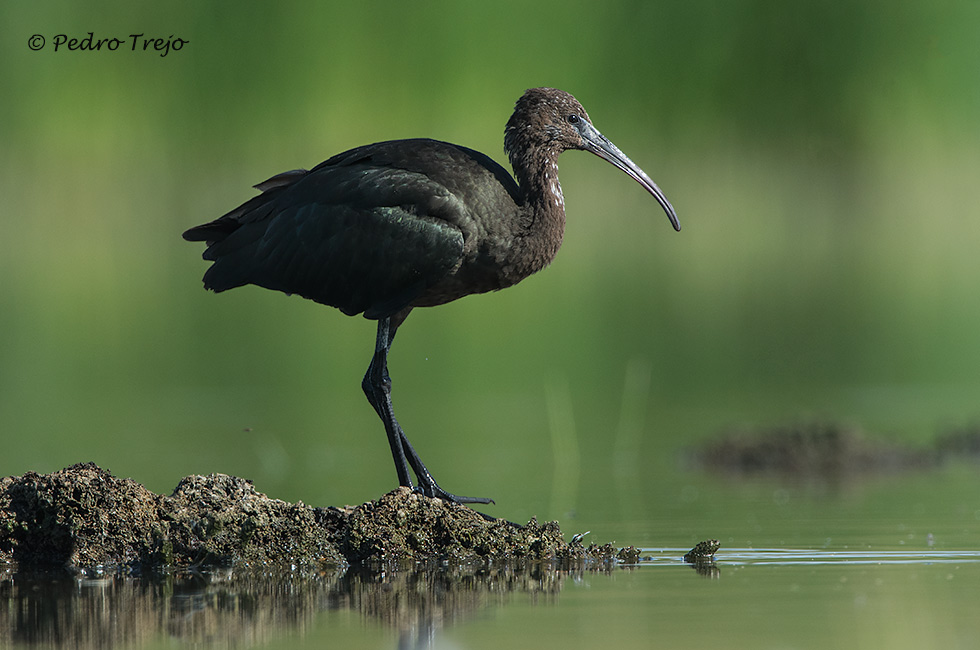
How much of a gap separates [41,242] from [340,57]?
1000cm

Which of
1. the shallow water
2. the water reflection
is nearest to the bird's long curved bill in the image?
the shallow water

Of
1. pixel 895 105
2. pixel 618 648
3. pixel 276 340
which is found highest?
pixel 895 105

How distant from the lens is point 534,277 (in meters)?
31.6

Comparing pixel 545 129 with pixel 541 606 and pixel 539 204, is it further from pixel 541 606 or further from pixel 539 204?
pixel 541 606

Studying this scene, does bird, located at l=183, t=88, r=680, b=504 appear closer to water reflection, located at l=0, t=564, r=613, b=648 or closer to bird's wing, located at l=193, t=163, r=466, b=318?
bird's wing, located at l=193, t=163, r=466, b=318

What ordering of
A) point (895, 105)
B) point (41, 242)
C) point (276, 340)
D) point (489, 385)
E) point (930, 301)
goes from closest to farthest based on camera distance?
point (489, 385), point (276, 340), point (930, 301), point (41, 242), point (895, 105)

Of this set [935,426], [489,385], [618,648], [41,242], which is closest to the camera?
[618,648]

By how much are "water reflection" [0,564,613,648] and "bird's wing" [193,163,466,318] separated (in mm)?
1686

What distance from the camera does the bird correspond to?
8.46 m

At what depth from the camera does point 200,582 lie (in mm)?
7121

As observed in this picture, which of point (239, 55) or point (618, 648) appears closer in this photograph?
point (618, 648)

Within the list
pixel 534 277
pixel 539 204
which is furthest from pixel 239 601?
pixel 534 277

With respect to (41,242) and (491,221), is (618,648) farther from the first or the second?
(41,242)

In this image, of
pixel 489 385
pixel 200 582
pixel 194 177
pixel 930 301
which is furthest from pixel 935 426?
pixel 194 177
